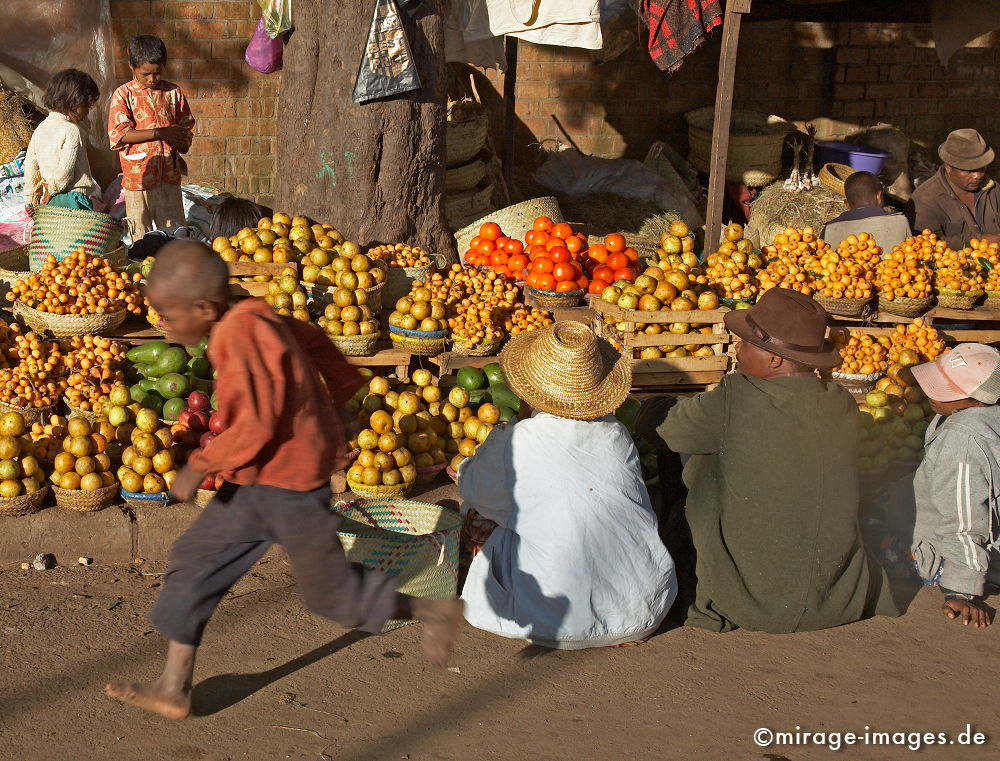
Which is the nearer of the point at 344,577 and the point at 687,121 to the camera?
the point at 344,577

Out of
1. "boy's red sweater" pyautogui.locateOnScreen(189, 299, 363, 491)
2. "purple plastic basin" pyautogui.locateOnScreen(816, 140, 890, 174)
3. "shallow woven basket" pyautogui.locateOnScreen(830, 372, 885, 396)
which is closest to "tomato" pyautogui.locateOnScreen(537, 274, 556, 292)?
"shallow woven basket" pyautogui.locateOnScreen(830, 372, 885, 396)

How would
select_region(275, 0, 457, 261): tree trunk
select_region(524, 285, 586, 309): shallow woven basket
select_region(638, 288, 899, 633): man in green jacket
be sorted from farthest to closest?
select_region(275, 0, 457, 261): tree trunk < select_region(524, 285, 586, 309): shallow woven basket < select_region(638, 288, 899, 633): man in green jacket

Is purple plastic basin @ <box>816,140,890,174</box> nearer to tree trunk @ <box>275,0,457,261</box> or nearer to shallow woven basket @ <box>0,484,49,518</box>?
tree trunk @ <box>275,0,457,261</box>

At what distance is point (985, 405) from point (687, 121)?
739 centimetres

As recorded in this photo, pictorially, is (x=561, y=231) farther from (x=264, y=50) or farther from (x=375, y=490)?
(x=375, y=490)

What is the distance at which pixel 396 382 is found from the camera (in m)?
6.00

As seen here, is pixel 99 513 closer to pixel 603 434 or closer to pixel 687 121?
pixel 603 434

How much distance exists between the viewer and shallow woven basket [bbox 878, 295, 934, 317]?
6.66m

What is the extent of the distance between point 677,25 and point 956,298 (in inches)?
104

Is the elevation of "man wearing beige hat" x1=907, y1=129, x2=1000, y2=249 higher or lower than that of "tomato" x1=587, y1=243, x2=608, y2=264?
higher

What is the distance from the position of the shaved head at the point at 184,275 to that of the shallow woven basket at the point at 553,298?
341 centimetres

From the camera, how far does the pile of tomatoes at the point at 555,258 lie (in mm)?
6520

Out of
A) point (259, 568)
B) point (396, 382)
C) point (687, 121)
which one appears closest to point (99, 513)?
point (259, 568)

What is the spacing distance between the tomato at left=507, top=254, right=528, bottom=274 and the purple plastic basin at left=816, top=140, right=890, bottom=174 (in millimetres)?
5572
